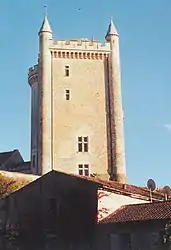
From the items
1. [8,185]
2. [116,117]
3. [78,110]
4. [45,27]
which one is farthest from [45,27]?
[8,185]

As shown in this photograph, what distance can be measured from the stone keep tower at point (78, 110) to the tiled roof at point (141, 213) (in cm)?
2587

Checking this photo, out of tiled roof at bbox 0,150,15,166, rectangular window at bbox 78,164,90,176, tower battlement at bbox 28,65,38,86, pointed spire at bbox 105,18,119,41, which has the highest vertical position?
pointed spire at bbox 105,18,119,41

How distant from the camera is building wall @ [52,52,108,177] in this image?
54625mm

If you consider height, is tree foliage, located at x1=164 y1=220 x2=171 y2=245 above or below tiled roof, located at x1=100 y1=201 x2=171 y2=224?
below

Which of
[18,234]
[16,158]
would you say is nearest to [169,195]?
[18,234]

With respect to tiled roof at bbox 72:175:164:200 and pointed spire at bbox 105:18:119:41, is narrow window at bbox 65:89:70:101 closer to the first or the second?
pointed spire at bbox 105:18:119:41

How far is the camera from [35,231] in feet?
101

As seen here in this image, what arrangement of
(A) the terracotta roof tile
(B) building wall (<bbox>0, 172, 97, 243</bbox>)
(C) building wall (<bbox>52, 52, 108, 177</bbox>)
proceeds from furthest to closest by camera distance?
(C) building wall (<bbox>52, 52, 108, 177</bbox>)
(B) building wall (<bbox>0, 172, 97, 243</bbox>)
(A) the terracotta roof tile

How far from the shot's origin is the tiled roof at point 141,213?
25.1 meters

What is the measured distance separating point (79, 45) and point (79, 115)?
27.9ft

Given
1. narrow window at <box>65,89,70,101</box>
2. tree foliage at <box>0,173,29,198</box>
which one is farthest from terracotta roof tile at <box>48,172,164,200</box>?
narrow window at <box>65,89,70,101</box>

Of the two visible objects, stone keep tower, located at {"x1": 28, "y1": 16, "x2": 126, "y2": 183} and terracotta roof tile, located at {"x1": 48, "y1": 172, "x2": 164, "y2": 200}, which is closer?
terracotta roof tile, located at {"x1": 48, "y1": 172, "x2": 164, "y2": 200}

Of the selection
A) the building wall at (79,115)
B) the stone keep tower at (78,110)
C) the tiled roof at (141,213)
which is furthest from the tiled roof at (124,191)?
the building wall at (79,115)

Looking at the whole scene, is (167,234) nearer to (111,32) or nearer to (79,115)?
(79,115)
